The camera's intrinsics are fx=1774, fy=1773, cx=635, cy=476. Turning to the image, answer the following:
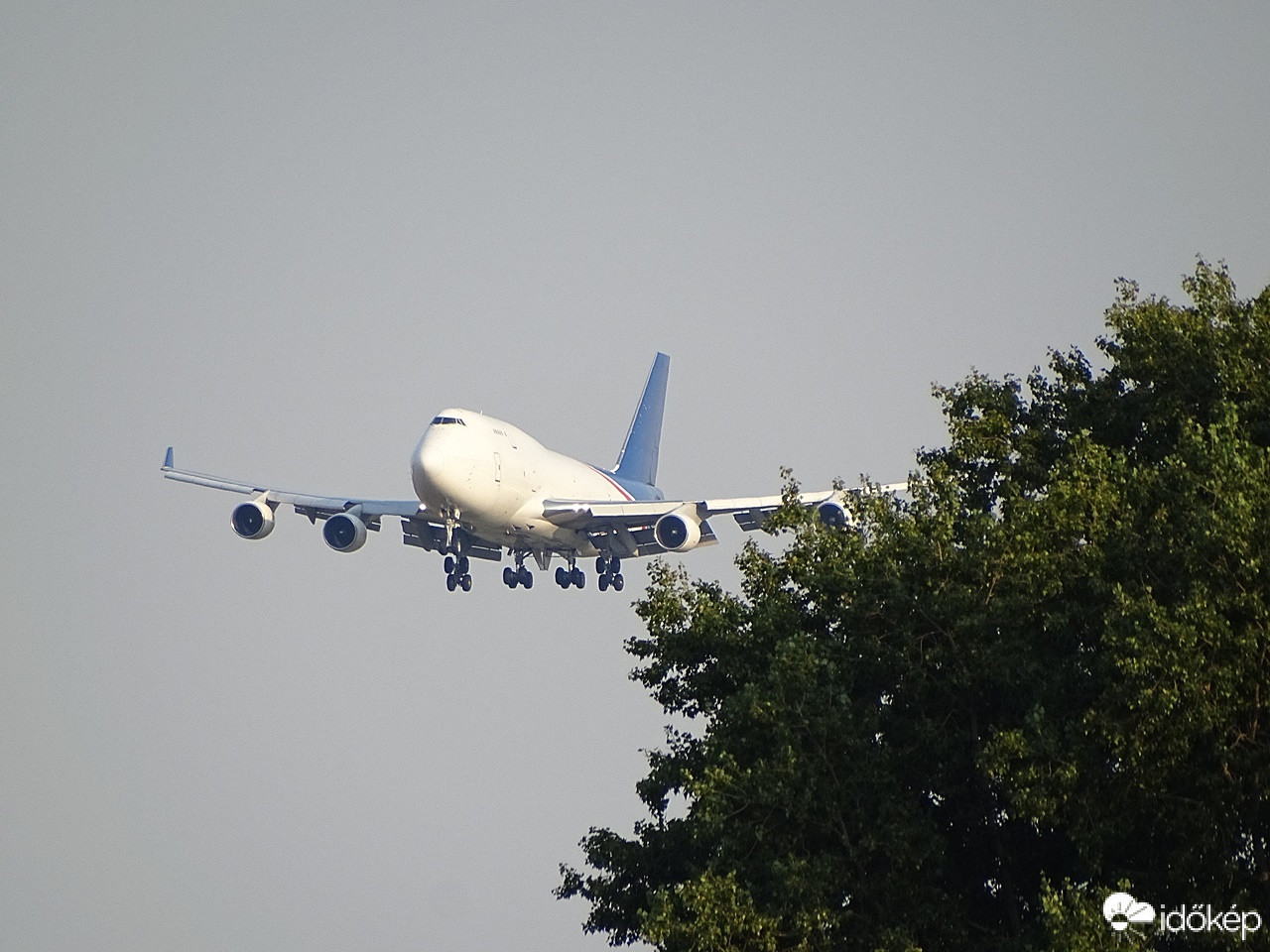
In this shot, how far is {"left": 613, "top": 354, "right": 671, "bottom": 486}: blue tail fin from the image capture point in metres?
76.6

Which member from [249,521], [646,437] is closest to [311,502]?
[249,521]

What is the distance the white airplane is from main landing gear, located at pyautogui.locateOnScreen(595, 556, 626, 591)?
0.04 meters

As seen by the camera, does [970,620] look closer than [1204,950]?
No

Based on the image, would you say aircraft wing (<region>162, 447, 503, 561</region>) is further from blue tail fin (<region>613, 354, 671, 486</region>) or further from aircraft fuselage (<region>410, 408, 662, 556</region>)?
blue tail fin (<region>613, 354, 671, 486</region>)

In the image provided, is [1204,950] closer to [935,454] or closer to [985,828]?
[985,828]

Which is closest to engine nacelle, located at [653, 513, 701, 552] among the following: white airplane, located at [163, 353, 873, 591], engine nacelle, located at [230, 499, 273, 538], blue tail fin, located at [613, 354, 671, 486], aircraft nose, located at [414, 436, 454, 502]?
white airplane, located at [163, 353, 873, 591]

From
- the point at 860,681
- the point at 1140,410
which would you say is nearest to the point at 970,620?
the point at 860,681

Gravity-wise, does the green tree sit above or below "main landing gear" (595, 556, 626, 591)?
below

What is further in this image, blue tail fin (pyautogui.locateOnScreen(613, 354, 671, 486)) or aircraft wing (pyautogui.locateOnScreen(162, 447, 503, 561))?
blue tail fin (pyautogui.locateOnScreen(613, 354, 671, 486))

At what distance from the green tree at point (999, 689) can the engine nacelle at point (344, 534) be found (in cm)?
2865

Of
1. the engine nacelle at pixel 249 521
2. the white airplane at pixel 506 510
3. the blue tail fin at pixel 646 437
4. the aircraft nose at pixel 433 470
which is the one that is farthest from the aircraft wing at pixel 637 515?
the blue tail fin at pixel 646 437

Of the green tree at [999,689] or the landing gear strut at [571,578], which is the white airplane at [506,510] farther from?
the green tree at [999,689]

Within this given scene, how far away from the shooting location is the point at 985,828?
2541 centimetres

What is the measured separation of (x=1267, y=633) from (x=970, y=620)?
4665 millimetres
